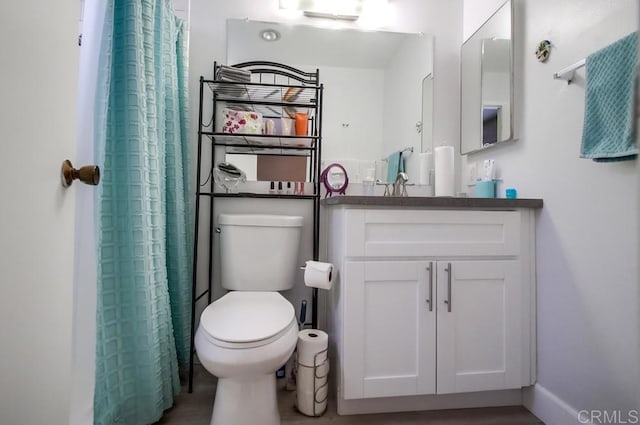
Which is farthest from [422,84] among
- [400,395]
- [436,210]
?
[400,395]

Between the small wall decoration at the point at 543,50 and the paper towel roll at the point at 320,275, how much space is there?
1.24m

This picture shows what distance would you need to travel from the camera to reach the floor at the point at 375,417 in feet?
4.17

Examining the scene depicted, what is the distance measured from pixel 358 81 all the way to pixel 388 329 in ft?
4.50

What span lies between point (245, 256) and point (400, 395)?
35.2 inches

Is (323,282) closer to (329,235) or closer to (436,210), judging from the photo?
(329,235)

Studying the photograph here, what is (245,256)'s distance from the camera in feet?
5.12

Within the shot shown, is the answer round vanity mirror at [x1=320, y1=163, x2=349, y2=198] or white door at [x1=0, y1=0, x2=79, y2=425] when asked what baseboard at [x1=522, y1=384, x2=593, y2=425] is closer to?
round vanity mirror at [x1=320, y1=163, x2=349, y2=198]

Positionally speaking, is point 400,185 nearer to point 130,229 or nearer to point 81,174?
point 130,229

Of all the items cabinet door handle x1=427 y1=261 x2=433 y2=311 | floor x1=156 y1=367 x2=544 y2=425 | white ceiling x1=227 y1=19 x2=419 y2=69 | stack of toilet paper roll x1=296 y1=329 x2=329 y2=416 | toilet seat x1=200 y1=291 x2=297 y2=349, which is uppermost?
white ceiling x1=227 y1=19 x2=419 y2=69

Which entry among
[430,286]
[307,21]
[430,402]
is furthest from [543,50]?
[430,402]

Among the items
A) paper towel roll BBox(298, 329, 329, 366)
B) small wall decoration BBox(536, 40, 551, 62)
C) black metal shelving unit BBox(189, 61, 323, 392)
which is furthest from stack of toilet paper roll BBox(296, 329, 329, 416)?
small wall decoration BBox(536, 40, 551, 62)

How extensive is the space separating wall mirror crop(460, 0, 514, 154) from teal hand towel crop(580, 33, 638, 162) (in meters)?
0.43

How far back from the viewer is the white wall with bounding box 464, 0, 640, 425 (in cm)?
102

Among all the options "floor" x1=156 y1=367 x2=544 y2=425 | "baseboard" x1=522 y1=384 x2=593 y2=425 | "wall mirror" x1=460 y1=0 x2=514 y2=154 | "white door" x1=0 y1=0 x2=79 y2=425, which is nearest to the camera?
"white door" x1=0 y1=0 x2=79 y2=425
